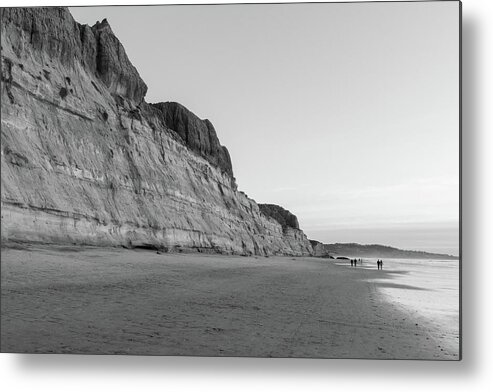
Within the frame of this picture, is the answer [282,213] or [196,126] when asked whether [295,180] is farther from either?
[196,126]

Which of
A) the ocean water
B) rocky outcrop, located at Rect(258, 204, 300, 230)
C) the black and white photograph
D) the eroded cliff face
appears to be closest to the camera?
the black and white photograph

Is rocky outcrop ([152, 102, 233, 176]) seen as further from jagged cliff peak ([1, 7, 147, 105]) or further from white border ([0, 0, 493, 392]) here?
white border ([0, 0, 493, 392])

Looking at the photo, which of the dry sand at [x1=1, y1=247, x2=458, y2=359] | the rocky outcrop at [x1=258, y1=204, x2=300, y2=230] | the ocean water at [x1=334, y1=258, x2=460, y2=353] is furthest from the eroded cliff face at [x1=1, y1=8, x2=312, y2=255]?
the ocean water at [x1=334, y1=258, x2=460, y2=353]

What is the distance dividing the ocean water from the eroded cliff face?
10.3ft

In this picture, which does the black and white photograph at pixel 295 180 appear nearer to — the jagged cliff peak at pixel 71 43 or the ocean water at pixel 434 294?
the ocean water at pixel 434 294

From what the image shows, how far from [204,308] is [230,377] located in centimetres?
101

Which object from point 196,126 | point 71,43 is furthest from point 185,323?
point 71,43

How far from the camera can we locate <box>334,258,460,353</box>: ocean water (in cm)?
563

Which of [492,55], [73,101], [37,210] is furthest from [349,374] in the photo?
[73,101]

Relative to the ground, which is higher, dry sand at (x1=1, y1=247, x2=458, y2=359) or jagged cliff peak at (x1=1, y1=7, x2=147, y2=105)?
jagged cliff peak at (x1=1, y1=7, x2=147, y2=105)

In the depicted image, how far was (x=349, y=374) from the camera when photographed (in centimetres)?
546

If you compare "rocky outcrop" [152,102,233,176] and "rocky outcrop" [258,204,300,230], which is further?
"rocky outcrop" [152,102,233,176]

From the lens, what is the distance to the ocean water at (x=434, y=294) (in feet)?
18.5

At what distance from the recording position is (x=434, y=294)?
21.7 ft
